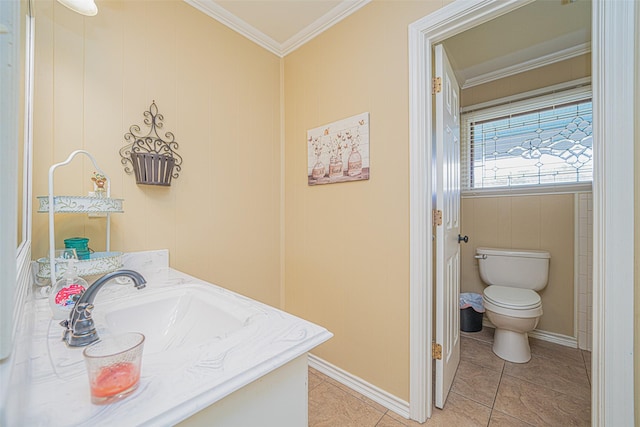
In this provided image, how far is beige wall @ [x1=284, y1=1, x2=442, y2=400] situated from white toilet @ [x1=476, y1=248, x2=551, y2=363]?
0.99 m

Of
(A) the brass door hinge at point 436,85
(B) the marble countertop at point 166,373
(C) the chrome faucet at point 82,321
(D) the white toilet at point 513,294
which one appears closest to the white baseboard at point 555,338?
(D) the white toilet at point 513,294

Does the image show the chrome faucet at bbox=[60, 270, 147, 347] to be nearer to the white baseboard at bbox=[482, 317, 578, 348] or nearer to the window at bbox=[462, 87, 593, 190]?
the window at bbox=[462, 87, 593, 190]

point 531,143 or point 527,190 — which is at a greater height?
point 531,143

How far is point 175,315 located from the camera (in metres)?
0.97

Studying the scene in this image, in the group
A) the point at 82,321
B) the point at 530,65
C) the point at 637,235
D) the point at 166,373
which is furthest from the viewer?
the point at 530,65

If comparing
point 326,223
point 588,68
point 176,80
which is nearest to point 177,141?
point 176,80

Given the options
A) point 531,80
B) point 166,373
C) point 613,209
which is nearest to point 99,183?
point 166,373

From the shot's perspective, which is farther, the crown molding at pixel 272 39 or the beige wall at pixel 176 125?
the crown molding at pixel 272 39

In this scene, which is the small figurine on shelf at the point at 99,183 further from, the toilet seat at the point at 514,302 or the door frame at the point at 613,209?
the toilet seat at the point at 514,302

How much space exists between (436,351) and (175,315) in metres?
1.34

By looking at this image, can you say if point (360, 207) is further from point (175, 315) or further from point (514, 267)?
point (514, 267)

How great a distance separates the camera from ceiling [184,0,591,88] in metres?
1.65

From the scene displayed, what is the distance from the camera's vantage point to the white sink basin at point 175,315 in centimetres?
81

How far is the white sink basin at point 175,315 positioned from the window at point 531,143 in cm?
252
